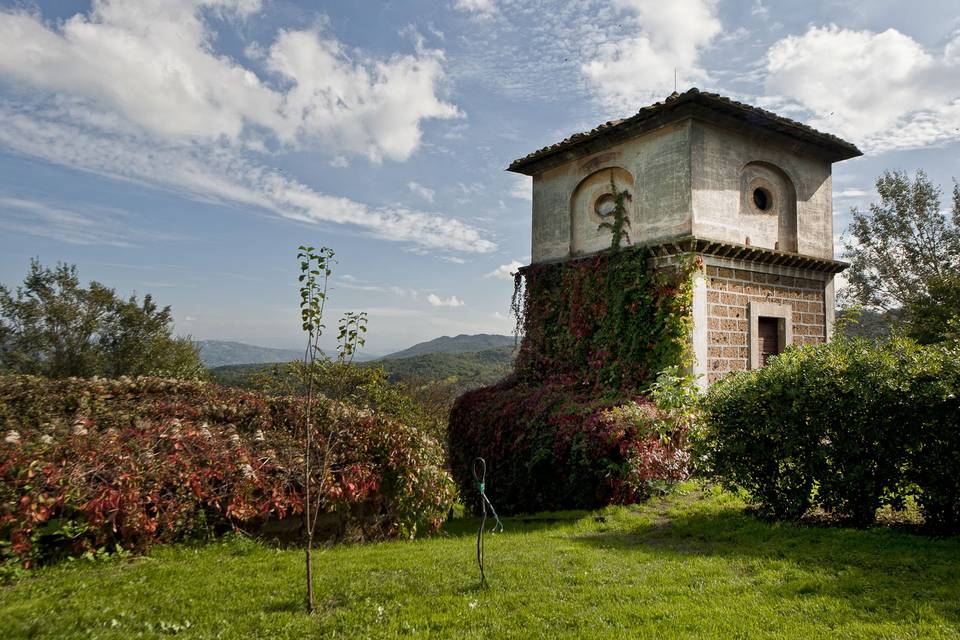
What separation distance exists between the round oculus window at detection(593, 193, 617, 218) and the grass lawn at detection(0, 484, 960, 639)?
9.04 meters

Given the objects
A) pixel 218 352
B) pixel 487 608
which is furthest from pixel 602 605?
pixel 218 352

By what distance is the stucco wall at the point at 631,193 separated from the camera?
1225 cm

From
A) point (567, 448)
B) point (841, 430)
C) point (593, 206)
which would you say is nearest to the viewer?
point (841, 430)

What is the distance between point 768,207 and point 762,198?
0.26m

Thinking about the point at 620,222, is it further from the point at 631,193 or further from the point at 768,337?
the point at 768,337

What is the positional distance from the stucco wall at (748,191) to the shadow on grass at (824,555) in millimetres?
6919

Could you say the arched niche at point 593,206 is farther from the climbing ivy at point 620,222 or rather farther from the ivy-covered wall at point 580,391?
the ivy-covered wall at point 580,391

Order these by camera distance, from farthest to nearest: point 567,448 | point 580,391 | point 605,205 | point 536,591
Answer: point 605,205 < point 580,391 < point 567,448 < point 536,591

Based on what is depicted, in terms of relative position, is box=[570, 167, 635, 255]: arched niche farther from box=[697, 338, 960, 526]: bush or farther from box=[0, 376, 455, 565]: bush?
box=[0, 376, 455, 565]: bush

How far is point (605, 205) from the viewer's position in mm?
14328

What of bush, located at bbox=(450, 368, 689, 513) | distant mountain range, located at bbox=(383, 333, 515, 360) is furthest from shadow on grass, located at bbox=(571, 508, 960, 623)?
distant mountain range, located at bbox=(383, 333, 515, 360)

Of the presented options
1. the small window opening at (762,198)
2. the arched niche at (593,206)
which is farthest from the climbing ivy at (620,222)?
the small window opening at (762,198)

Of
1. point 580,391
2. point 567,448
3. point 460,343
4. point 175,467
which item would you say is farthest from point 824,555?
point 460,343

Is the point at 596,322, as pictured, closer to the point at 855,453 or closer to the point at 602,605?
the point at 855,453
